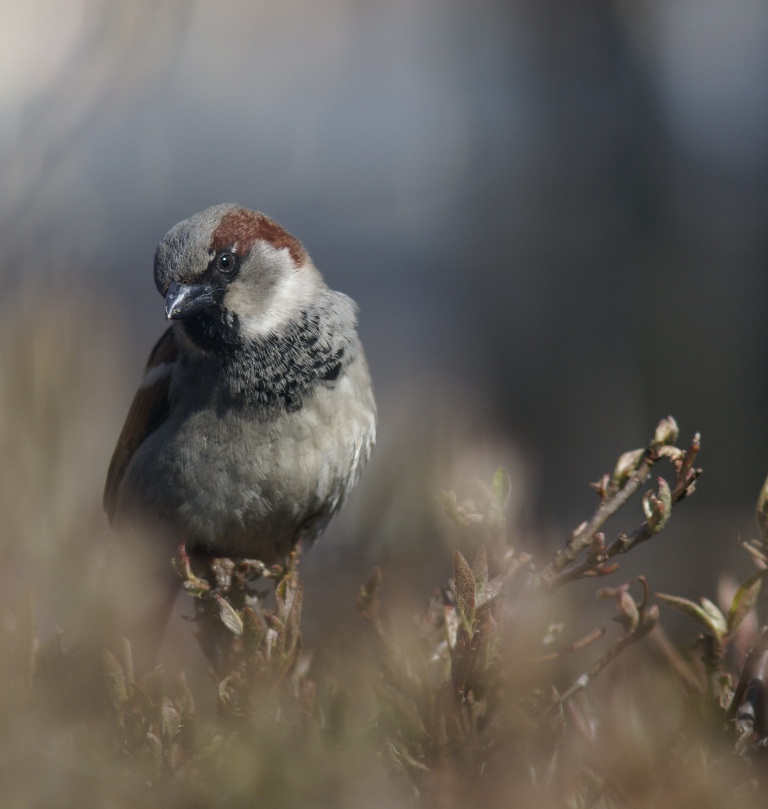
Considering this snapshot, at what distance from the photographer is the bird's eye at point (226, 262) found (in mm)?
1723

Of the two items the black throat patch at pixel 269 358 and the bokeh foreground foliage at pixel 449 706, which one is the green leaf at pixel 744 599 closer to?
the bokeh foreground foliage at pixel 449 706

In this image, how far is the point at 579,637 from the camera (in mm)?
851

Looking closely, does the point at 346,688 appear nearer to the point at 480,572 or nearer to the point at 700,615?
the point at 480,572

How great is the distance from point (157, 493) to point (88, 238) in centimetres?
92

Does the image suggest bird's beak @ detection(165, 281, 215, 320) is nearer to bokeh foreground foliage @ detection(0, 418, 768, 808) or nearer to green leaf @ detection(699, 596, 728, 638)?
bokeh foreground foliage @ detection(0, 418, 768, 808)

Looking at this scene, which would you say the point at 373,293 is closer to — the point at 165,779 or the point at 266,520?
A: the point at 266,520

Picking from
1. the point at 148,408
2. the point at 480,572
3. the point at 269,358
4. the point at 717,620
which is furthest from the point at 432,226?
Result: the point at 480,572

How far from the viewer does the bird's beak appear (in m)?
1.60

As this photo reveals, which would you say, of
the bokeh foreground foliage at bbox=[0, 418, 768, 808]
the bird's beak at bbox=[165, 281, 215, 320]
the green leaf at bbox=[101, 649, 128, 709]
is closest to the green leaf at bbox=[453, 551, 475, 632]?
the bokeh foreground foliage at bbox=[0, 418, 768, 808]

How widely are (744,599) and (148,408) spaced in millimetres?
1351

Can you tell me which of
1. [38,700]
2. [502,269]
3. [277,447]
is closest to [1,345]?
[38,700]

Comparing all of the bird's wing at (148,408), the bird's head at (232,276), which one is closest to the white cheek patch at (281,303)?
the bird's head at (232,276)

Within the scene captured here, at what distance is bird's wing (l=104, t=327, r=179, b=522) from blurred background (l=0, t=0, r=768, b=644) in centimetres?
27

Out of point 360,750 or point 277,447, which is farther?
point 277,447
